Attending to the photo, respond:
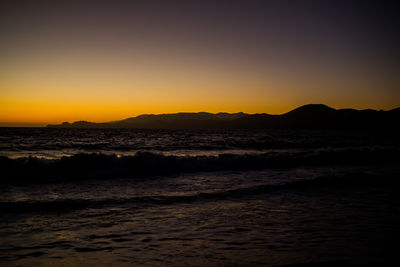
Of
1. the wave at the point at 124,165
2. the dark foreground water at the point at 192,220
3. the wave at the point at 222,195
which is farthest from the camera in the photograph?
the wave at the point at 124,165

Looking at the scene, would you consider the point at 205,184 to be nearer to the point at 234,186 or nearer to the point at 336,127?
the point at 234,186

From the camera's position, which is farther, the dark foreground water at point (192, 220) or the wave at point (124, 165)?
the wave at point (124, 165)

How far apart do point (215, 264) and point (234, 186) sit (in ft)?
21.8

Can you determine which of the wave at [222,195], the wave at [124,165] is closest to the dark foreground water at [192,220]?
the wave at [222,195]

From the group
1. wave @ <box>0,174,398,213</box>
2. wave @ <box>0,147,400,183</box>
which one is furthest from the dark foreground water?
wave @ <box>0,147,400,183</box>

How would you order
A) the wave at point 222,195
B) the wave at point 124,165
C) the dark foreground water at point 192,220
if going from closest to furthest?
the dark foreground water at point 192,220
the wave at point 222,195
the wave at point 124,165

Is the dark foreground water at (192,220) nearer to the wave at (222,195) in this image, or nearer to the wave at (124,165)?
the wave at (222,195)

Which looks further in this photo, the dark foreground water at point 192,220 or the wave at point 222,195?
the wave at point 222,195

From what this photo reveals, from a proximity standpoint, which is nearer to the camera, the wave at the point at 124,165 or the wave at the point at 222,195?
the wave at the point at 222,195

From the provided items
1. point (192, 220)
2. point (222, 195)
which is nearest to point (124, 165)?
point (222, 195)

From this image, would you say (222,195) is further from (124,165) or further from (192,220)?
(124,165)

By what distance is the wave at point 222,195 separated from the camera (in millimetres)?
7473

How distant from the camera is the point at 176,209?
24.1ft

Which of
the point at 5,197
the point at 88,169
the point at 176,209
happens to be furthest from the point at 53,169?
the point at 176,209
